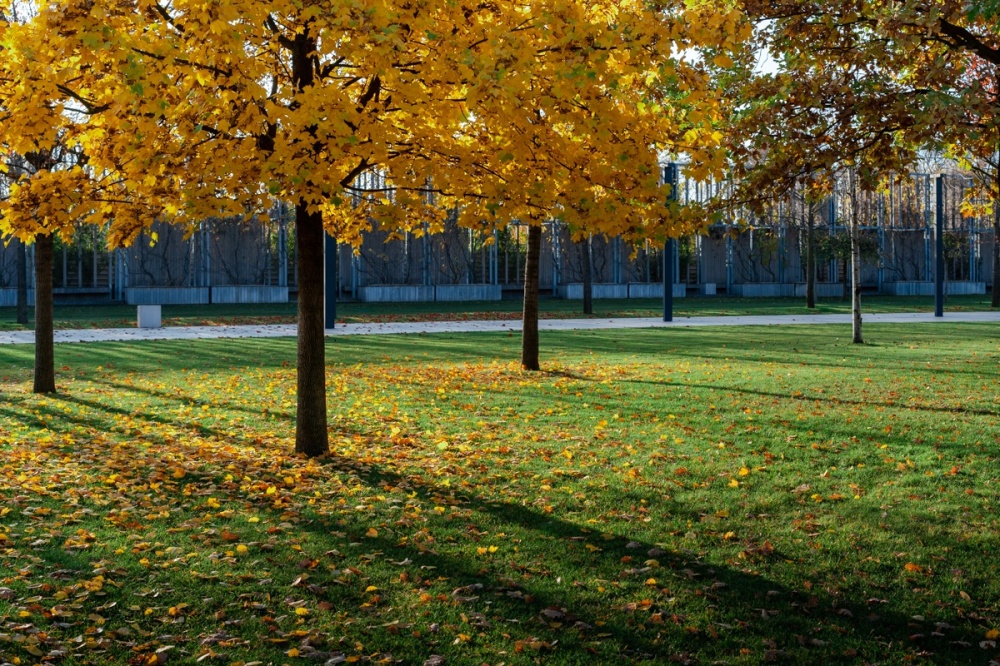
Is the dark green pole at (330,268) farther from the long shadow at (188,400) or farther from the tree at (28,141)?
the tree at (28,141)

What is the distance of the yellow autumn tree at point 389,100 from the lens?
22.1 feet

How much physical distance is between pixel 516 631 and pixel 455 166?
4083 mm

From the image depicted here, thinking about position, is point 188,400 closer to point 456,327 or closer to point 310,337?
point 310,337

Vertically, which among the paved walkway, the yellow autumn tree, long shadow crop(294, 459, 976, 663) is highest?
the yellow autumn tree

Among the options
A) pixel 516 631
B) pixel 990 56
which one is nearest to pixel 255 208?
pixel 516 631

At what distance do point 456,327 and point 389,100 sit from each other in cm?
1849

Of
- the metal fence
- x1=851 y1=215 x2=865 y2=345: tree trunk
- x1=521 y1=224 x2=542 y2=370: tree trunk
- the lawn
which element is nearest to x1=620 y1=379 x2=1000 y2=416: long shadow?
the lawn

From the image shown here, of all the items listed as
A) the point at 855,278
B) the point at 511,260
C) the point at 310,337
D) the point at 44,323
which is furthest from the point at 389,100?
the point at 511,260

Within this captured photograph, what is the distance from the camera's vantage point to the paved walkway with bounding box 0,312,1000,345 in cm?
2281

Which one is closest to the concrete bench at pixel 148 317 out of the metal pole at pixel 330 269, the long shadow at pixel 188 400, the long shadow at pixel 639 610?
the metal pole at pixel 330 269

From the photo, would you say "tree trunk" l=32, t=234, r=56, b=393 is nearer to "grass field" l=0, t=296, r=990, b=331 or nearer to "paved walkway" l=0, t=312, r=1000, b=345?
"paved walkway" l=0, t=312, r=1000, b=345

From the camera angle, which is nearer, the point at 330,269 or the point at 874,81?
the point at 874,81

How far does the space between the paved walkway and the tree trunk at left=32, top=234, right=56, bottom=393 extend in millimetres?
8736

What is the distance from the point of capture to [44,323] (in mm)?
12812
